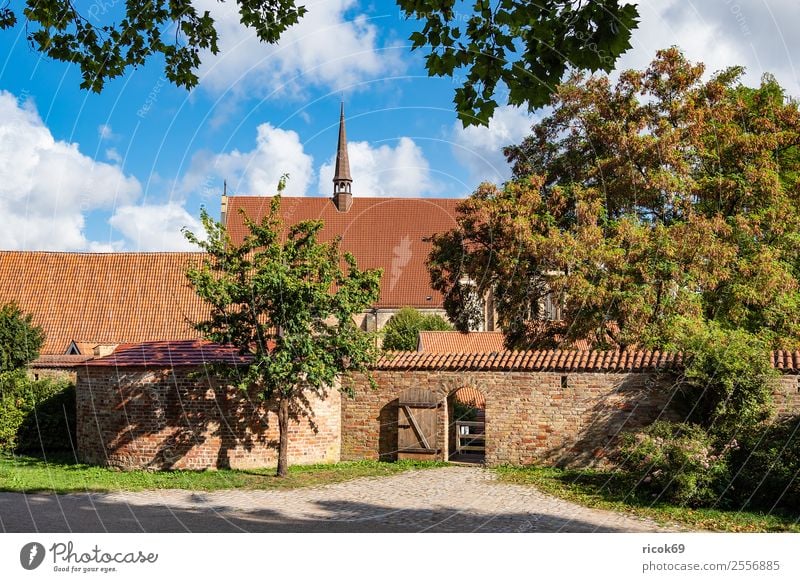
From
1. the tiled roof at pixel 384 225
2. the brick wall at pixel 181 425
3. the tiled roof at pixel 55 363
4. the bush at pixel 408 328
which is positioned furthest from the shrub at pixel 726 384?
the tiled roof at pixel 384 225

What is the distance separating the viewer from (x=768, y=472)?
12.1 m

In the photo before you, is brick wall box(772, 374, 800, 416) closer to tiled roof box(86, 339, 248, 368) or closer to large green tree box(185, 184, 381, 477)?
large green tree box(185, 184, 381, 477)

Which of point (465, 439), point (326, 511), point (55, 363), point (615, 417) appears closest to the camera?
point (326, 511)

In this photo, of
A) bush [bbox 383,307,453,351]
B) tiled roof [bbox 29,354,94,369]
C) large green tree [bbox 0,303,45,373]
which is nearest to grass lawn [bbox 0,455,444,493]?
large green tree [bbox 0,303,45,373]

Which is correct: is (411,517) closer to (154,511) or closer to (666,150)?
(154,511)

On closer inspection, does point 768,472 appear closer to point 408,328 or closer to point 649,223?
point 649,223

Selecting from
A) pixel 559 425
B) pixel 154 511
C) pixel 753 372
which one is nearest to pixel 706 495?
pixel 753 372

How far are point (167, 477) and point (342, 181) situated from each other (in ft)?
85.6

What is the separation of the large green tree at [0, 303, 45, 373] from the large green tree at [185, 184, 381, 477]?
388 inches

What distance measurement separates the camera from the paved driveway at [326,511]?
10.5 metres

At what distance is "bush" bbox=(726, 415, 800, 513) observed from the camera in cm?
1185

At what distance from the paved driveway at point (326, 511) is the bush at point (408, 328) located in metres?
17.3

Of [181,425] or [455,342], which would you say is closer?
[181,425]

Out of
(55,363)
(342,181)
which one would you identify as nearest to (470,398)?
(55,363)
